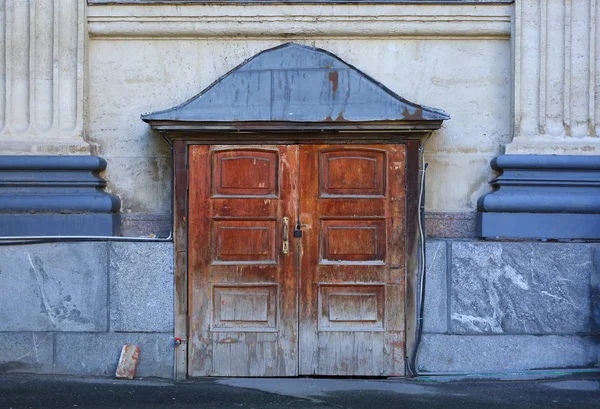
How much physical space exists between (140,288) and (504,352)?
3.33 metres

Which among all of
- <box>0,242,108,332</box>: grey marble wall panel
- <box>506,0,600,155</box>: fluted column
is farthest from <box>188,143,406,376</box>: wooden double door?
<box>506,0,600,155</box>: fluted column

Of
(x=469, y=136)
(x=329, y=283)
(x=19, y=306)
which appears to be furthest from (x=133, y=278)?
(x=469, y=136)

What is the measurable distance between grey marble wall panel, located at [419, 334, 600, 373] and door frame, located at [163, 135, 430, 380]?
0.25 m

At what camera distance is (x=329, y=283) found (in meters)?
7.35

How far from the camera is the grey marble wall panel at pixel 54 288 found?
7324 millimetres

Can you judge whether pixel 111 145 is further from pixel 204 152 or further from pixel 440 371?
pixel 440 371

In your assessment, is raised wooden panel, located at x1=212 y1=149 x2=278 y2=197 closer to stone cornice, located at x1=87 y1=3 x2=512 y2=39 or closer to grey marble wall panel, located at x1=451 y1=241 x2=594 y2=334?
stone cornice, located at x1=87 y1=3 x2=512 y2=39

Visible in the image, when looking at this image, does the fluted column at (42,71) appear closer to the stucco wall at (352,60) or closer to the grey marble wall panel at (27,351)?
the stucco wall at (352,60)

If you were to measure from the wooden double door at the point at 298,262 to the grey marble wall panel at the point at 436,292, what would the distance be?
0.76ft

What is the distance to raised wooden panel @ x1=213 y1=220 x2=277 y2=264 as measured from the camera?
7367 mm

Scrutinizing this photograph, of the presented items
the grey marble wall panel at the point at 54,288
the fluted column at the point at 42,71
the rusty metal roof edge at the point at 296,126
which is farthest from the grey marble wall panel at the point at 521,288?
the fluted column at the point at 42,71

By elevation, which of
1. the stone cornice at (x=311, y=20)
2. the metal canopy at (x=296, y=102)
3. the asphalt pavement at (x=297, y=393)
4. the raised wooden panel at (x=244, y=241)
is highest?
the stone cornice at (x=311, y=20)

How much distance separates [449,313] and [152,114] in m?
3.20

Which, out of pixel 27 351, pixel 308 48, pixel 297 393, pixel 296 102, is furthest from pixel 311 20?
pixel 27 351
